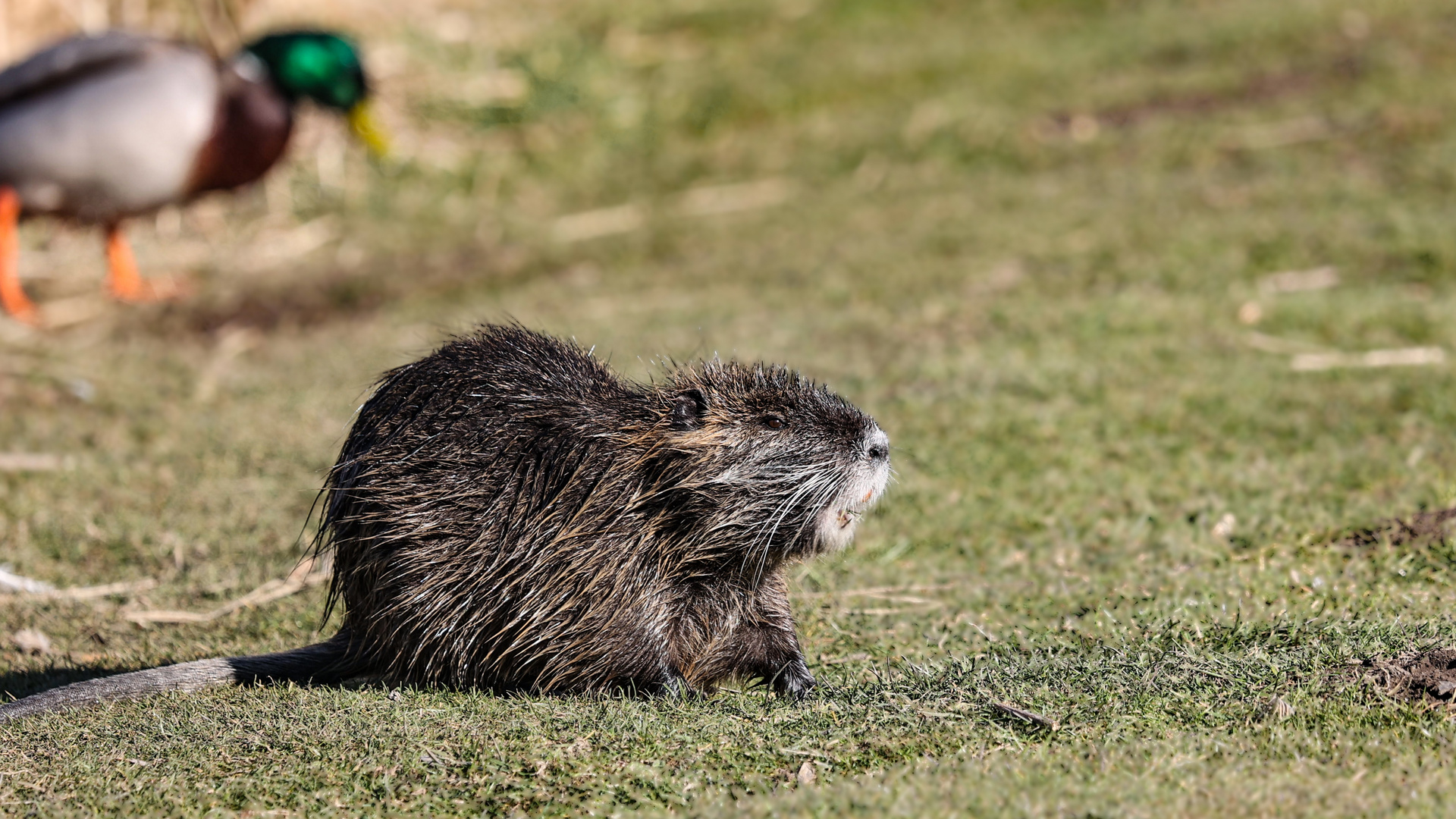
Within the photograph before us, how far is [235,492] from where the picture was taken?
208 inches

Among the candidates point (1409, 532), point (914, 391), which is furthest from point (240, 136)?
point (1409, 532)

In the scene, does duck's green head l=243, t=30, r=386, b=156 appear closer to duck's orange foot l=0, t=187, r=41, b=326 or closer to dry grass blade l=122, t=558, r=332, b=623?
duck's orange foot l=0, t=187, r=41, b=326

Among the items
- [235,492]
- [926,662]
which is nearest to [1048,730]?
[926,662]

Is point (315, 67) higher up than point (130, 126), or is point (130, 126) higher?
point (315, 67)

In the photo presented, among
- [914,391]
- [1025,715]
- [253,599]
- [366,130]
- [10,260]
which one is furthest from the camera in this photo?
[366,130]

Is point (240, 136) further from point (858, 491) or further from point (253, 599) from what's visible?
point (858, 491)

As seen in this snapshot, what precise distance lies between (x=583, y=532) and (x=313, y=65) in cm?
602

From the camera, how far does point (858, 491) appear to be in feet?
11.1

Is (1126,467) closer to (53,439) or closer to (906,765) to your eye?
(906,765)

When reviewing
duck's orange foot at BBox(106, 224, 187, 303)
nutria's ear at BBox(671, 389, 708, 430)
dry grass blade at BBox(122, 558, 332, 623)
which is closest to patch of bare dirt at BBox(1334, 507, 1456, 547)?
nutria's ear at BBox(671, 389, 708, 430)

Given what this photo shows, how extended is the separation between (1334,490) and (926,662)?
6.00 ft

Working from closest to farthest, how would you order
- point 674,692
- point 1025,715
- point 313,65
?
point 1025,715 < point 674,692 < point 313,65

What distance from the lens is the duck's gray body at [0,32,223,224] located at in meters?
7.90

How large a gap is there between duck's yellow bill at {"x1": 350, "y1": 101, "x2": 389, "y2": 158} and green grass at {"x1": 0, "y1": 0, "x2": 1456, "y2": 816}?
58 cm
